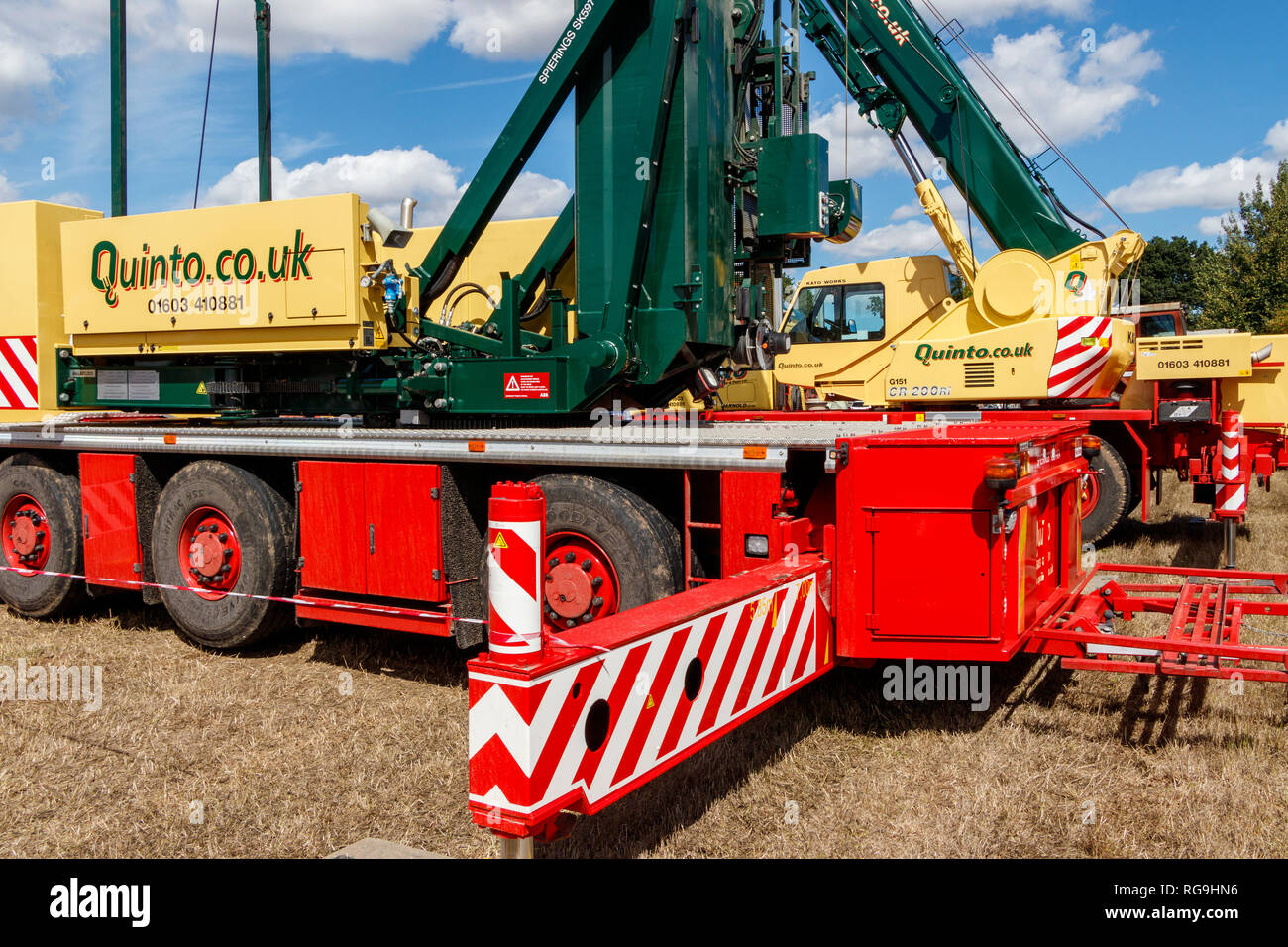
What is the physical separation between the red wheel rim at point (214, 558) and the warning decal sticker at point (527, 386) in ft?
6.30

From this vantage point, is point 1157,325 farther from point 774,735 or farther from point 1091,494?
point 774,735

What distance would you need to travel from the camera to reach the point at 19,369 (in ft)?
25.6

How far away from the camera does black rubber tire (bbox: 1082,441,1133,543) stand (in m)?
10.2

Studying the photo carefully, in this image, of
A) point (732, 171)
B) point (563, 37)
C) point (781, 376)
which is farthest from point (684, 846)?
point (781, 376)

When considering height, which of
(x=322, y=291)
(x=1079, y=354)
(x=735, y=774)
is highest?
(x=322, y=291)

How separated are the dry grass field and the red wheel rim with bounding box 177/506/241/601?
665mm

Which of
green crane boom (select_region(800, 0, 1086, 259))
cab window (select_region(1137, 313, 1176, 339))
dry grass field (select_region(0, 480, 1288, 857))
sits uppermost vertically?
green crane boom (select_region(800, 0, 1086, 259))

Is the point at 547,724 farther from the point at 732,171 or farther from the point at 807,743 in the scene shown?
the point at 732,171

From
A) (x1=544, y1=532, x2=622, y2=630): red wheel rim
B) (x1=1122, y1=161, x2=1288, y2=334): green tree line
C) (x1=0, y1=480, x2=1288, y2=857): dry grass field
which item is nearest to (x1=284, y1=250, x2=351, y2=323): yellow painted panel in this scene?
(x1=0, y1=480, x2=1288, y2=857): dry grass field

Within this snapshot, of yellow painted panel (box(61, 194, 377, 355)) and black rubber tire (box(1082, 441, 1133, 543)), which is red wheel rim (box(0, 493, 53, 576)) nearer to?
yellow painted panel (box(61, 194, 377, 355))

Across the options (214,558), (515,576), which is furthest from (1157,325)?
(515,576)

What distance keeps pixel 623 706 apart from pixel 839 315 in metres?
10.4

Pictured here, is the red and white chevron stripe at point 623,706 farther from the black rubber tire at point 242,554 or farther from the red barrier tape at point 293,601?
the black rubber tire at point 242,554

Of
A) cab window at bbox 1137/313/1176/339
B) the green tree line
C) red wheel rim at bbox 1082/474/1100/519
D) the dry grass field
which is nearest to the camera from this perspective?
the dry grass field
